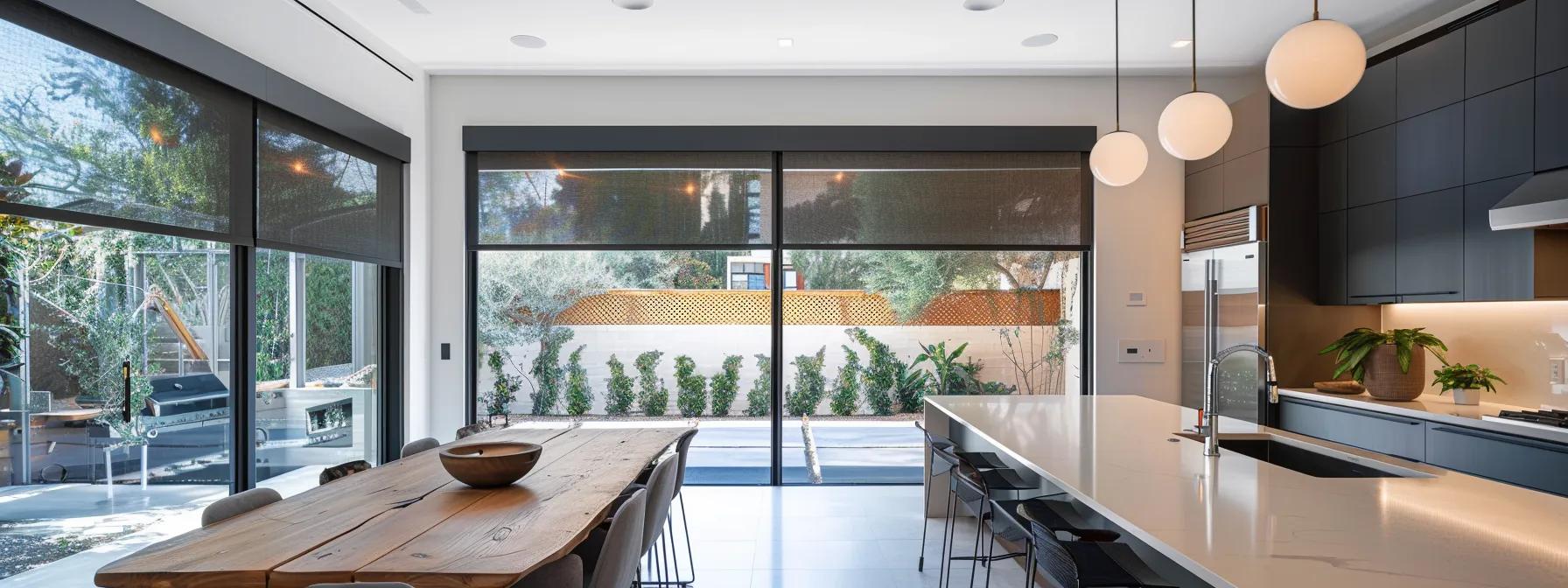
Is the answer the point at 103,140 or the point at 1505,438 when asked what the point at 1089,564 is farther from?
the point at 103,140

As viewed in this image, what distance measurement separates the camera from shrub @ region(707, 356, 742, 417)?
5520 millimetres

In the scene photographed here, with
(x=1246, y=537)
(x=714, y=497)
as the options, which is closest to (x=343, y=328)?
(x=714, y=497)

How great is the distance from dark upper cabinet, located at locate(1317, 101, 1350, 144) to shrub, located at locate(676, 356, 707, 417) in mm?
4028

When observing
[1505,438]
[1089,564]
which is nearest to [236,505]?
[1089,564]

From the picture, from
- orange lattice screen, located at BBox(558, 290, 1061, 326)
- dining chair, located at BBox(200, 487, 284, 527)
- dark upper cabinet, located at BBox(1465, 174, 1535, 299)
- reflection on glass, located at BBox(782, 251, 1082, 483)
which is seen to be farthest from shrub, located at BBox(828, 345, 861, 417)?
dining chair, located at BBox(200, 487, 284, 527)

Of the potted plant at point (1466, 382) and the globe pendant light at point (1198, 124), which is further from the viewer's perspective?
the potted plant at point (1466, 382)

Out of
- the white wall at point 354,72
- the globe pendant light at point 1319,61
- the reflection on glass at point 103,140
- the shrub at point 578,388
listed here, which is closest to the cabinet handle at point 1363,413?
the globe pendant light at point 1319,61

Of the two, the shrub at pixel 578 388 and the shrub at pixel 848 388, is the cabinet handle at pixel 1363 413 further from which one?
the shrub at pixel 578 388

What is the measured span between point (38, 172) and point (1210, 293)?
5677mm

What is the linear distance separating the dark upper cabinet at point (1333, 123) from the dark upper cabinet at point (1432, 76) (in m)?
0.35

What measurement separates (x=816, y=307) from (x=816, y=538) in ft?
5.78

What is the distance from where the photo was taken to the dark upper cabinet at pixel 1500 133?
10.9 ft

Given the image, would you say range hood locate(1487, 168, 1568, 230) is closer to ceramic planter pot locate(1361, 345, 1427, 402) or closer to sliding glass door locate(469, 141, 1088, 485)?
ceramic planter pot locate(1361, 345, 1427, 402)

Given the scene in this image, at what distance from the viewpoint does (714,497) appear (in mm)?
5047
